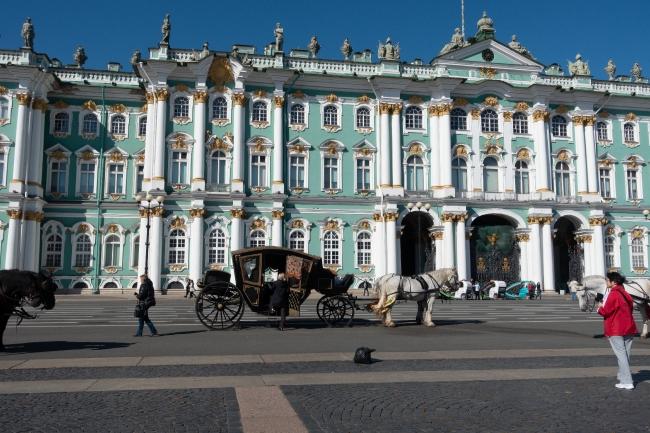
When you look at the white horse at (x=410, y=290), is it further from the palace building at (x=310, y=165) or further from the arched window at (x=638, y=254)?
the arched window at (x=638, y=254)

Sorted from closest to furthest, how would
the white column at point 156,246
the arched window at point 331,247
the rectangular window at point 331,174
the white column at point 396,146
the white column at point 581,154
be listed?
the white column at point 156,246 < the arched window at point 331,247 < the white column at point 396,146 < the rectangular window at point 331,174 < the white column at point 581,154

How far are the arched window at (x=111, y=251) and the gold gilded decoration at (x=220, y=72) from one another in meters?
13.5

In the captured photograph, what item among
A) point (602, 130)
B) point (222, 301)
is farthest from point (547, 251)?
point (222, 301)

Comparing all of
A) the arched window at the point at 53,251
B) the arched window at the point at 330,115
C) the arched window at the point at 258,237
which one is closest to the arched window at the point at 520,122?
the arched window at the point at 330,115

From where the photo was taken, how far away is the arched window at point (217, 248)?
4178 cm

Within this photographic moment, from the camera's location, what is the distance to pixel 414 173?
44.6 metres

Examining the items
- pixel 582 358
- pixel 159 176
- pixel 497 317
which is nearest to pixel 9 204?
pixel 159 176

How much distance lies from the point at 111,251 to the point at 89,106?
10963 millimetres

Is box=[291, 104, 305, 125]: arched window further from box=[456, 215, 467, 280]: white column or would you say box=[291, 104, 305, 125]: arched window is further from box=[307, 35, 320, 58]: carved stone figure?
box=[456, 215, 467, 280]: white column

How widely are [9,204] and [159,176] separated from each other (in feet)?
33.1

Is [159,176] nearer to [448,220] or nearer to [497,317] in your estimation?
[448,220]

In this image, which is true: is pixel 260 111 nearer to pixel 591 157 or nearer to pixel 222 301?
pixel 591 157

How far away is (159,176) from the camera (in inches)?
1617

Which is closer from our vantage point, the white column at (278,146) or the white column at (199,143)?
the white column at (199,143)
